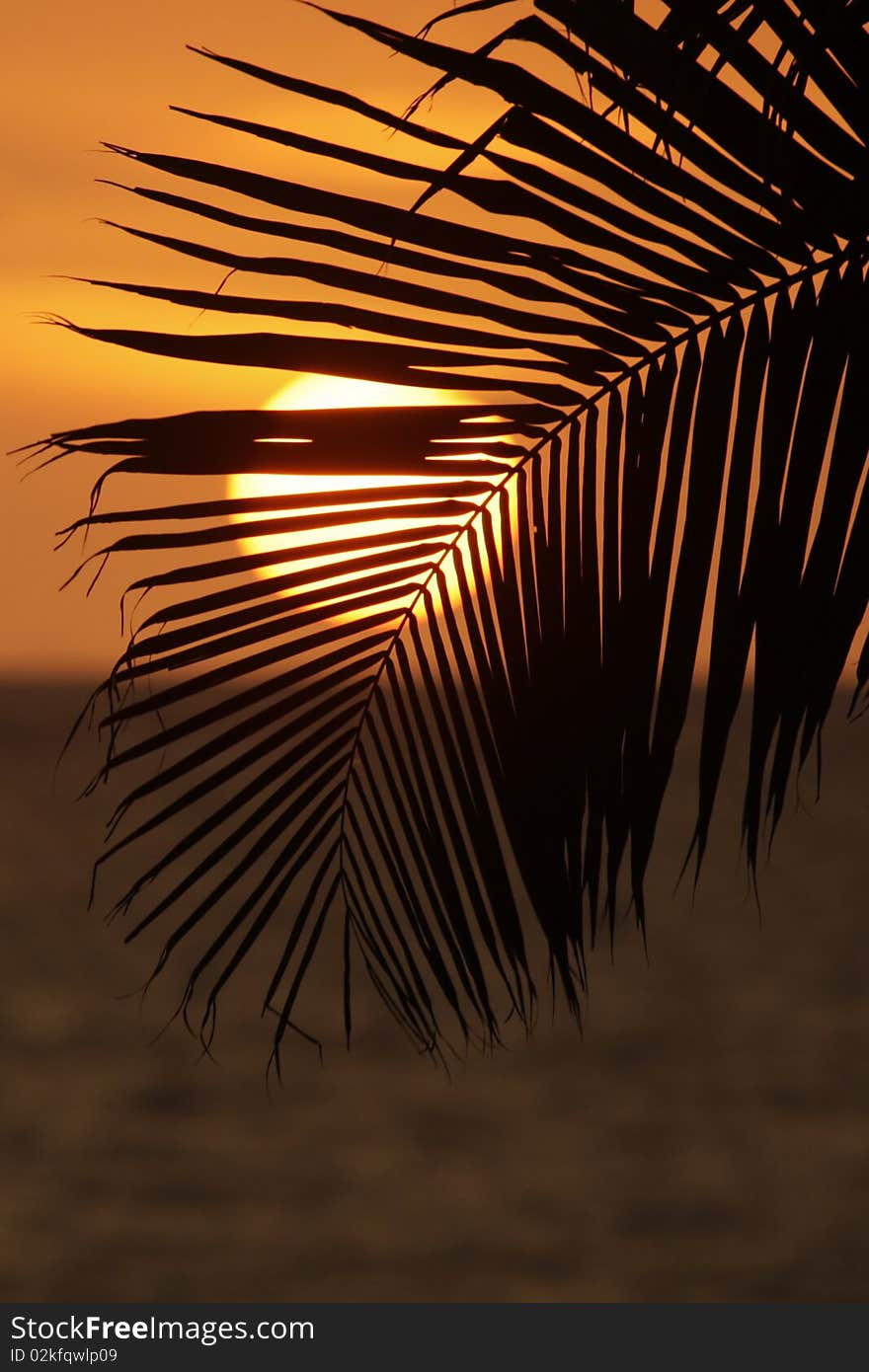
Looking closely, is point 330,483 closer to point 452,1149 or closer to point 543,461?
point 543,461

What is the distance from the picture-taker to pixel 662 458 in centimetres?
63

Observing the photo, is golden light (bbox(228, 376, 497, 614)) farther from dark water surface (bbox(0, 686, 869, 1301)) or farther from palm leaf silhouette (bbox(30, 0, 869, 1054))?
dark water surface (bbox(0, 686, 869, 1301))

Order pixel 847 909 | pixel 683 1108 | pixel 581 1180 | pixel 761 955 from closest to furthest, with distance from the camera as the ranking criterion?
pixel 581 1180 < pixel 683 1108 < pixel 761 955 < pixel 847 909

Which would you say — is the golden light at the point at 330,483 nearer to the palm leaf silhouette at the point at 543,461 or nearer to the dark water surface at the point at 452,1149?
the palm leaf silhouette at the point at 543,461

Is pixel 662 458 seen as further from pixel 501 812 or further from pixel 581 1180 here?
pixel 581 1180

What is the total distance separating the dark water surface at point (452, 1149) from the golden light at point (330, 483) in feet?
6.69

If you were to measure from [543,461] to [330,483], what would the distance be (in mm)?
87

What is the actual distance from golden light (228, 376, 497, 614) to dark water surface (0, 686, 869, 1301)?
204 centimetres

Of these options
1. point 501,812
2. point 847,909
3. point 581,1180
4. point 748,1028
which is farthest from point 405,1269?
point 847,909

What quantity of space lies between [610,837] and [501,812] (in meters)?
0.06

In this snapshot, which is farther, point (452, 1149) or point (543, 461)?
point (452, 1149)

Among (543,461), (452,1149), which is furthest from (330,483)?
(452,1149)

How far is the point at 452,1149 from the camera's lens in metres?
5.54

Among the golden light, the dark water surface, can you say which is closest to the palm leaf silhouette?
the golden light
